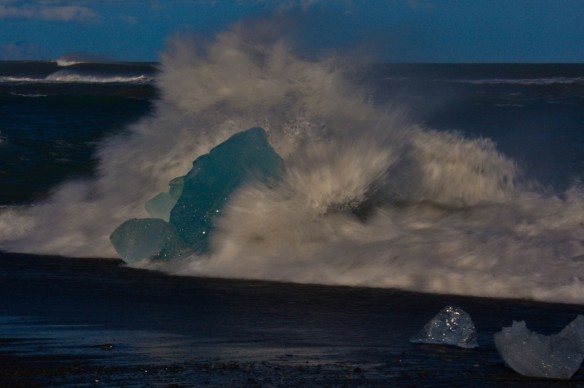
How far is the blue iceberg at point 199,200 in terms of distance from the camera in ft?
23.9

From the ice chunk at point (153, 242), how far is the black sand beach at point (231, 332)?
0.32 meters

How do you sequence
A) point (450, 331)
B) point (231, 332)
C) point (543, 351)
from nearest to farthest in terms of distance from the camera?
point (543, 351)
point (450, 331)
point (231, 332)

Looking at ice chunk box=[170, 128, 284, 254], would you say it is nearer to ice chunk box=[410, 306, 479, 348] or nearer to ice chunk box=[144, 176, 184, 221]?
ice chunk box=[144, 176, 184, 221]

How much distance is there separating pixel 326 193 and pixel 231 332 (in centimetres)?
264

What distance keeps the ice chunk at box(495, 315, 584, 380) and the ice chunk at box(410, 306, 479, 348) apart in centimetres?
28

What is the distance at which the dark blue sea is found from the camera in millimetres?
4449

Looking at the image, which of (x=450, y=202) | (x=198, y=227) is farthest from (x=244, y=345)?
(x=450, y=202)

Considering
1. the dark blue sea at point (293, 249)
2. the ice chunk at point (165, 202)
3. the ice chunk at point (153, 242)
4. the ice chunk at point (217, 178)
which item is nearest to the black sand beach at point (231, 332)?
the dark blue sea at point (293, 249)

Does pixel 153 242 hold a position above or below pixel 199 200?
below

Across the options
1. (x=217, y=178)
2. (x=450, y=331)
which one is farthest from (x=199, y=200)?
(x=450, y=331)

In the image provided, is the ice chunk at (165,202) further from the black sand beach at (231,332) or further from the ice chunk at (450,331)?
the ice chunk at (450,331)

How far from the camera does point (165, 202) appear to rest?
790 cm

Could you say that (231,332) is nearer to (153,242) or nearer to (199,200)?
(153,242)

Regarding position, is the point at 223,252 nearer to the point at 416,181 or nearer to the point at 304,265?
the point at 304,265
